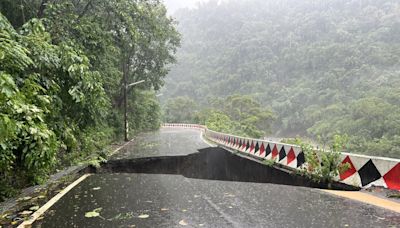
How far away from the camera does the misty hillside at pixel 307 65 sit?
48625 millimetres

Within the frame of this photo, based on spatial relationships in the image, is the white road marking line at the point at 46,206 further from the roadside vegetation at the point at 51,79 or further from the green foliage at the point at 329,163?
the green foliage at the point at 329,163

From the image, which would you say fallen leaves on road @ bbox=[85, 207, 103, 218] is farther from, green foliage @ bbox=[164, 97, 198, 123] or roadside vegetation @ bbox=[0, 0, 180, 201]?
green foliage @ bbox=[164, 97, 198, 123]

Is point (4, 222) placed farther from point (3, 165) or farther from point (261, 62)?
point (261, 62)

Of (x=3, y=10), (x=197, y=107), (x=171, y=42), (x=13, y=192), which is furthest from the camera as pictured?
(x=197, y=107)

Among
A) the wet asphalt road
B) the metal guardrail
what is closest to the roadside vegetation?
the wet asphalt road

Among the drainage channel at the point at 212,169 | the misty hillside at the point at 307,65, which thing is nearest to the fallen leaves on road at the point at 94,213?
the drainage channel at the point at 212,169

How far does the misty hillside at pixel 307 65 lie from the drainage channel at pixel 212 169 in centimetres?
2623

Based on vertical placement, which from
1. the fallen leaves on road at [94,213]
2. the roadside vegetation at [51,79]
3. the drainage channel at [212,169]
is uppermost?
the roadside vegetation at [51,79]

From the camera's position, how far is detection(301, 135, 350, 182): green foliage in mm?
7812

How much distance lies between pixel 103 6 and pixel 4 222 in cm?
1023

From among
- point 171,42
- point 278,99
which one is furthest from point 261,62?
point 171,42

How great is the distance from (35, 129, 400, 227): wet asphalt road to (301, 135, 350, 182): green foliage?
114 cm

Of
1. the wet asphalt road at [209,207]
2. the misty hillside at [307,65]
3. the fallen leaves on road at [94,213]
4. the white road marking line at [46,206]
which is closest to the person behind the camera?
the wet asphalt road at [209,207]

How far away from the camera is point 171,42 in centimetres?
3219
